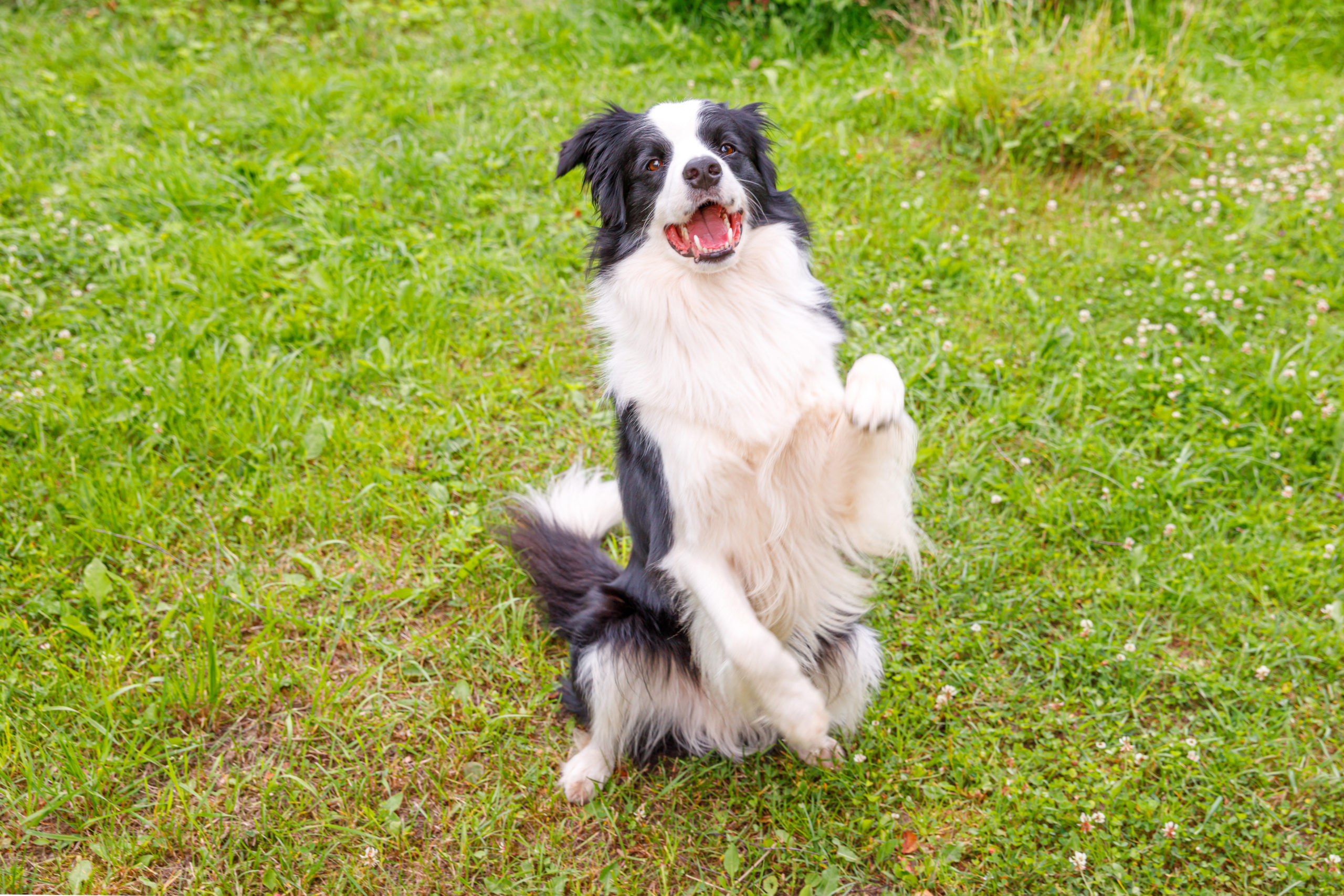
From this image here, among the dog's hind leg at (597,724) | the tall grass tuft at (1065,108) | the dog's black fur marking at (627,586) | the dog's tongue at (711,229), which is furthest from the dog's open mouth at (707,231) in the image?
the tall grass tuft at (1065,108)

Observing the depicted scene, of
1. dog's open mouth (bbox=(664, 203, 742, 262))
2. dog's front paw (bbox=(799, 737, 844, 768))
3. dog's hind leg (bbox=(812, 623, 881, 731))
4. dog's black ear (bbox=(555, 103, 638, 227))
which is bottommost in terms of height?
dog's front paw (bbox=(799, 737, 844, 768))

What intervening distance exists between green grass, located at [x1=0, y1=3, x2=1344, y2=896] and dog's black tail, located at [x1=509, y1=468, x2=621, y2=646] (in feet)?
0.53

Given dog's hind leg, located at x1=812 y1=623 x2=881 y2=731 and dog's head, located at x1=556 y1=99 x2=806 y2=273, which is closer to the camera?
dog's head, located at x1=556 y1=99 x2=806 y2=273

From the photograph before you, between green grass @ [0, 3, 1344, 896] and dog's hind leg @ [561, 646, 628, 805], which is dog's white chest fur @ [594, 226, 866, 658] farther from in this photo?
green grass @ [0, 3, 1344, 896]

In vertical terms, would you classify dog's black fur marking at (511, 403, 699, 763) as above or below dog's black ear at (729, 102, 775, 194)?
below

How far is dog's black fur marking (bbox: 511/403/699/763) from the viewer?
2.32m

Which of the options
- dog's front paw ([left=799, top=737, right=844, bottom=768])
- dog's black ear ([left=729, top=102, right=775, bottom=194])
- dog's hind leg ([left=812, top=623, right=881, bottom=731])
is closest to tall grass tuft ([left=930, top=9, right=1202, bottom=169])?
dog's black ear ([left=729, top=102, right=775, bottom=194])

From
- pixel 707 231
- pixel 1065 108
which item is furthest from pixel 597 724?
pixel 1065 108

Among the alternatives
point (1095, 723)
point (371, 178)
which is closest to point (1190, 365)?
point (1095, 723)

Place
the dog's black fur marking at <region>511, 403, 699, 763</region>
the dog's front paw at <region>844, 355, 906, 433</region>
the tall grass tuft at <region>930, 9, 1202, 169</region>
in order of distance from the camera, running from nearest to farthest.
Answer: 1. the dog's front paw at <region>844, 355, 906, 433</region>
2. the dog's black fur marking at <region>511, 403, 699, 763</region>
3. the tall grass tuft at <region>930, 9, 1202, 169</region>

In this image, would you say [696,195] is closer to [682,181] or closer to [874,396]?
[682,181]

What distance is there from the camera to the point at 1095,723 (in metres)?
2.66

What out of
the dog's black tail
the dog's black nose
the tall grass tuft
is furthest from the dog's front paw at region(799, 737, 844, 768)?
the tall grass tuft

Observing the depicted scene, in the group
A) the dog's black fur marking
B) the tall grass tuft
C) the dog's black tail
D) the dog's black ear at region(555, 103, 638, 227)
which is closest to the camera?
the dog's black fur marking
